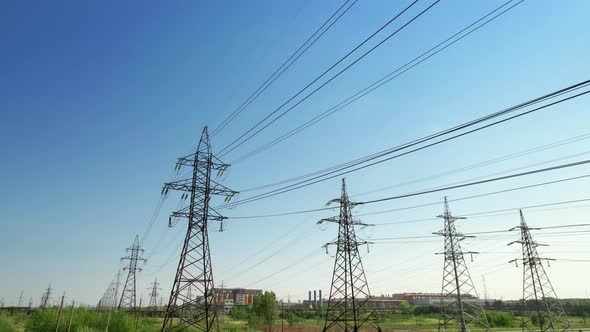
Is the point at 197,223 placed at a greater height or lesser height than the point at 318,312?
greater

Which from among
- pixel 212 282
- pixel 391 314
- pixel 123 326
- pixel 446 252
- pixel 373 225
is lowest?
pixel 391 314

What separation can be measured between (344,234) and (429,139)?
2432 centimetres

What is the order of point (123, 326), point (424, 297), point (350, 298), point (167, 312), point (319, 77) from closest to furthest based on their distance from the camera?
point (319, 77) → point (167, 312) → point (123, 326) → point (350, 298) → point (424, 297)

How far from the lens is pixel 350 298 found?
2967 cm

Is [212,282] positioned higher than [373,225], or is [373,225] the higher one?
[373,225]

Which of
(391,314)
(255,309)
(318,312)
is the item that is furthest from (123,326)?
(391,314)

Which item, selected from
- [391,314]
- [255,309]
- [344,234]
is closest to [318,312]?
[391,314]

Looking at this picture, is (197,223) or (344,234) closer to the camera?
(197,223)

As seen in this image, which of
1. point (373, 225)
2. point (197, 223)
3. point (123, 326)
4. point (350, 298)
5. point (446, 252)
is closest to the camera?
point (197, 223)

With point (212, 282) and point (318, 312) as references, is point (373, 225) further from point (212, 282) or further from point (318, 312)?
point (318, 312)

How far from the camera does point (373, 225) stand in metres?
34.8

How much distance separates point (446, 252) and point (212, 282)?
29471 mm

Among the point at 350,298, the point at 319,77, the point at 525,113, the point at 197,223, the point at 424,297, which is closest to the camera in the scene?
the point at 525,113

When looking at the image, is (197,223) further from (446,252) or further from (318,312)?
(318,312)
